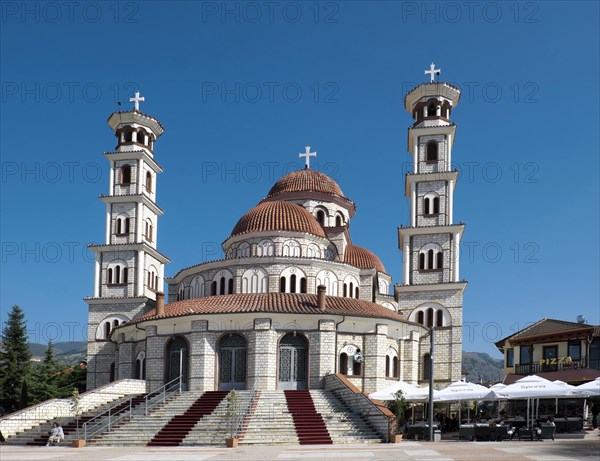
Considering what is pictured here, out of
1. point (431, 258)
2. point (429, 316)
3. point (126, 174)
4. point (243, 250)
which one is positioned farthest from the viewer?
point (126, 174)

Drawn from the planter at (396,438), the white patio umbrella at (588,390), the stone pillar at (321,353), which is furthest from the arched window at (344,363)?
the white patio umbrella at (588,390)

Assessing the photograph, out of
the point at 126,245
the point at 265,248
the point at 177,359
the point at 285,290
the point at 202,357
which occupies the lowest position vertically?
the point at 177,359

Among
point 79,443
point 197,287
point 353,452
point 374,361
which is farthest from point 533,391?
point 197,287

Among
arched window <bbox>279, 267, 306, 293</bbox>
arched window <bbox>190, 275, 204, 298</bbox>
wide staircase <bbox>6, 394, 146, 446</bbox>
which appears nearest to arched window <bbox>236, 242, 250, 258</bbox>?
arched window <bbox>190, 275, 204, 298</bbox>

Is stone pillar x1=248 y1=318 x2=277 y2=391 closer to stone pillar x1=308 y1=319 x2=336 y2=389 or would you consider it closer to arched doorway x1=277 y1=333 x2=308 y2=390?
arched doorway x1=277 y1=333 x2=308 y2=390

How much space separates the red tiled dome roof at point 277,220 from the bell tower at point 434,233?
23.1 feet

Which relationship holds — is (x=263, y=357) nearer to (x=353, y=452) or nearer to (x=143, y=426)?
(x=143, y=426)

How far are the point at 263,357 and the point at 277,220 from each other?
1183cm

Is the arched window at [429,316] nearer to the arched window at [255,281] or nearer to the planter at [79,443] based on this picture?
the arched window at [255,281]

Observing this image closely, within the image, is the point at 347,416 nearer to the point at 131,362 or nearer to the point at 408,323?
the point at 408,323

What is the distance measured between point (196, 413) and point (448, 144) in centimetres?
2971

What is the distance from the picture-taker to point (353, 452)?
86.4 ft

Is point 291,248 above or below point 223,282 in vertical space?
above

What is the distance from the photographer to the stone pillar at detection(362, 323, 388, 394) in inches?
1715
